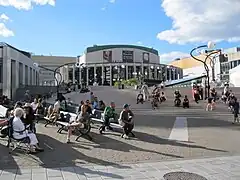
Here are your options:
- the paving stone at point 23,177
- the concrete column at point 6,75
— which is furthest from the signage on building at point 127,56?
the paving stone at point 23,177

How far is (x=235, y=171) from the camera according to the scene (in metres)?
7.09

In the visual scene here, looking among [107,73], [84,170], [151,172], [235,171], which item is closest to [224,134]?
[235,171]

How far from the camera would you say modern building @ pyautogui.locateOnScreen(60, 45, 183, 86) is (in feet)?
387

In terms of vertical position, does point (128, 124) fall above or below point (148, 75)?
below

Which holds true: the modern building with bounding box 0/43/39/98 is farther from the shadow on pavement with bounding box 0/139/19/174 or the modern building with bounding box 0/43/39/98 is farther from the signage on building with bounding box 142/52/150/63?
the signage on building with bounding box 142/52/150/63

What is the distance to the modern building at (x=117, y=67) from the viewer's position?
118m

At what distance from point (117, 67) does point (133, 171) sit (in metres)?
112

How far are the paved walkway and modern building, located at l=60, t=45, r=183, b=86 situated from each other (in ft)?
336

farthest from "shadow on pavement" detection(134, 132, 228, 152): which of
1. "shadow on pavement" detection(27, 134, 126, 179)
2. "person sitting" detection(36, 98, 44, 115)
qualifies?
"person sitting" detection(36, 98, 44, 115)

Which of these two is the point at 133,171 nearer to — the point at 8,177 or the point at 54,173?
the point at 54,173

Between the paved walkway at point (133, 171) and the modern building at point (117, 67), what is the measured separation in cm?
10243

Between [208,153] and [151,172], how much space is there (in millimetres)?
2845

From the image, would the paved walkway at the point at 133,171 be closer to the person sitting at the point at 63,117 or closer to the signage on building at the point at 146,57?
the person sitting at the point at 63,117

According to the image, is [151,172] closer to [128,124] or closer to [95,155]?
[95,155]
